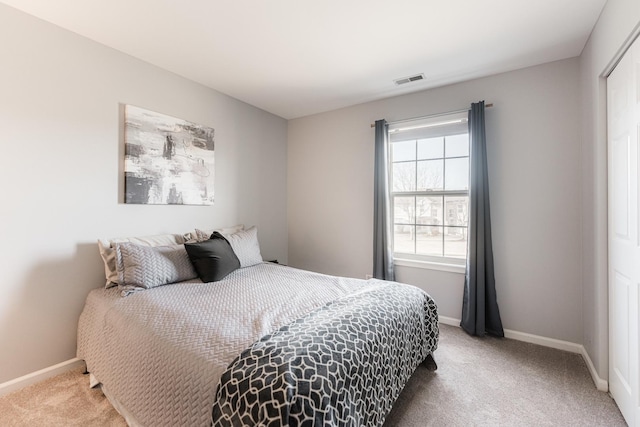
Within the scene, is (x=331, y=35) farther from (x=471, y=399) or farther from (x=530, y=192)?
(x=471, y=399)

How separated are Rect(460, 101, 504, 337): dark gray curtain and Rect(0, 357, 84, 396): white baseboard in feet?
10.7

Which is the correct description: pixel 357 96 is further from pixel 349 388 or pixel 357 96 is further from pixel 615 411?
pixel 615 411

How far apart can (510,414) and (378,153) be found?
242 cm

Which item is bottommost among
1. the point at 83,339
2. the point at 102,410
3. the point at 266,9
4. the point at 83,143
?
the point at 102,410

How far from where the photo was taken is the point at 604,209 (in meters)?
1.86

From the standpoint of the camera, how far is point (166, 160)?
2.59 metres

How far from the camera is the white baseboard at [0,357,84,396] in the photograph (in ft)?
5.96

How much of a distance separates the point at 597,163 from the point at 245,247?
2.80 m

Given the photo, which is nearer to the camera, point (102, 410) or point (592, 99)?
point (102, 410)

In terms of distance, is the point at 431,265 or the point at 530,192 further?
the point at 431,265

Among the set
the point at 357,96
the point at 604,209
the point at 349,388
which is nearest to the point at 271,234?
the point at 357,96

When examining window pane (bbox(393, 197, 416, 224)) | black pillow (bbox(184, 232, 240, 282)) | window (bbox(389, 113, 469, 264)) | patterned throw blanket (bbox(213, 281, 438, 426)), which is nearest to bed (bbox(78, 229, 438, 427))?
patterned throw blanket (bbox(213, 281, 438, 426))

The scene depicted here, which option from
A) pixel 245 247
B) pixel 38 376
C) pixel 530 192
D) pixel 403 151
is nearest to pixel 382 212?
pixel 403 151

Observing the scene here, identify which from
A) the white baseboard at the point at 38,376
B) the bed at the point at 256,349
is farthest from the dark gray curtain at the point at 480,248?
the white baseboard at the point at 38,376
